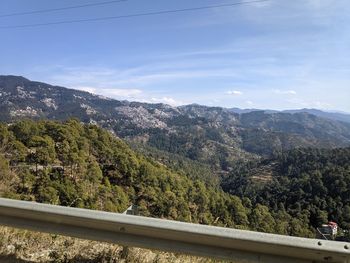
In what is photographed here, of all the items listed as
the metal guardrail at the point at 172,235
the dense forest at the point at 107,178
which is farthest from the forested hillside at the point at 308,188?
the metal guardrail at the point at 172,235

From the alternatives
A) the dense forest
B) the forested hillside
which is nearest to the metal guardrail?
the dense forest

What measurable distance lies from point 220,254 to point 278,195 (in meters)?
124

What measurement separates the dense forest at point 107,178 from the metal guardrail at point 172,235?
39767 millimetres

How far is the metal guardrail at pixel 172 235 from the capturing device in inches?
124

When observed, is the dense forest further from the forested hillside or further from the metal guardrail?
the metal guardrail

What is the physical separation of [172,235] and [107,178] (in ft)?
225

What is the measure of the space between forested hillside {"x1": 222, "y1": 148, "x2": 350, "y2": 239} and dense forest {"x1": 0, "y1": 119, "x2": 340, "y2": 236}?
5670 mm

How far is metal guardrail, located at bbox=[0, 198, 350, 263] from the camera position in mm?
3148

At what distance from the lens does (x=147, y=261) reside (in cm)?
413

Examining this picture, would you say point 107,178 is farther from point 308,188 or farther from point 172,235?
point 172,235

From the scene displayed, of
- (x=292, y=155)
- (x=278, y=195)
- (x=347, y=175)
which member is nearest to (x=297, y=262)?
(x=347, y=175)

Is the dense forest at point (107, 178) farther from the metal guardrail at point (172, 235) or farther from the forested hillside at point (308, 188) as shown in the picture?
the metal guardrail at point (172, 235)

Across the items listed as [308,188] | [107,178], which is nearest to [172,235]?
[107,178]

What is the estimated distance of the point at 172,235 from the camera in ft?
11.5
